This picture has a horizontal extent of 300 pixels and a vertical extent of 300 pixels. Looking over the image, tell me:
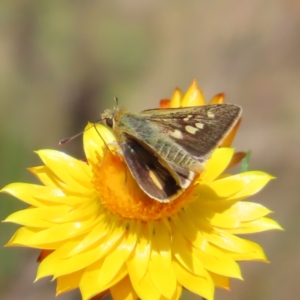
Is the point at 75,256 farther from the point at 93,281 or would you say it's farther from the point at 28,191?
the point at 28,191

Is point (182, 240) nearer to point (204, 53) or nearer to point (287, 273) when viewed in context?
point (287, 273)

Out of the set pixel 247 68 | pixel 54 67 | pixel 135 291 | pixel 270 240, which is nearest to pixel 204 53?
pixel 247 68

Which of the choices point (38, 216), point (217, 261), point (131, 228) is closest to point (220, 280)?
point (217, 261)

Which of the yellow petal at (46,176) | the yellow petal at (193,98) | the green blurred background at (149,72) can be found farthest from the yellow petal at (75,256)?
the green blurred background at (149,72)

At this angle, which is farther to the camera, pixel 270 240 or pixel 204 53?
pixel 204 53

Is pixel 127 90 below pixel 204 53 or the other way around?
below

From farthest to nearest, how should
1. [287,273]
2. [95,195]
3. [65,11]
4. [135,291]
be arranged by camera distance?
[65,11] → [287,273] → [95,195] → [135,291]

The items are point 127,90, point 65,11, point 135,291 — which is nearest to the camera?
point 135,291
